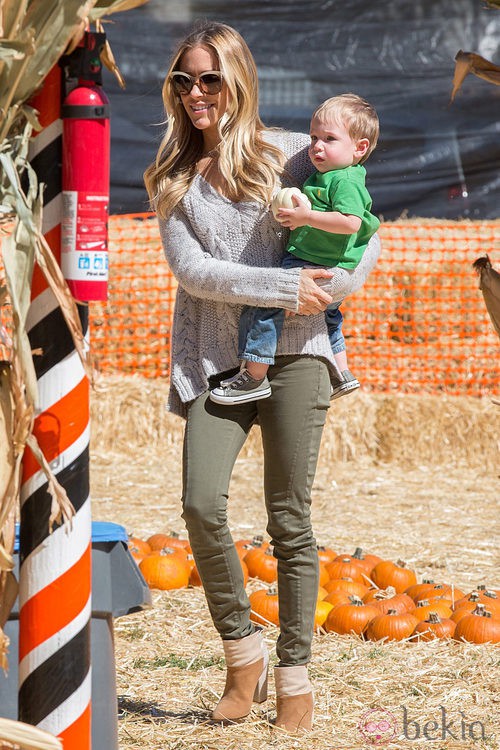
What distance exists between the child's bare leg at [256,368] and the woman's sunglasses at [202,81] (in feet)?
2.75

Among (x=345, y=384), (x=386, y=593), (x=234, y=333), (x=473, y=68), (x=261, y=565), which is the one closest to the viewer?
(x=473, y=68)

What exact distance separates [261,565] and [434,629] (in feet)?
3.45

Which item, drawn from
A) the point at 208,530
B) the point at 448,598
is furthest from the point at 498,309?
the point at 448,598

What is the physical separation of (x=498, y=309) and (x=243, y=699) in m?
1.50

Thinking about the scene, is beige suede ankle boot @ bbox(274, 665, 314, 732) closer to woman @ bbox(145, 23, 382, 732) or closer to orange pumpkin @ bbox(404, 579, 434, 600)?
woman @ bbox(145, 23, 382, 732)

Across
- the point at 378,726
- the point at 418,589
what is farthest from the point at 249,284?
the point at 418,589

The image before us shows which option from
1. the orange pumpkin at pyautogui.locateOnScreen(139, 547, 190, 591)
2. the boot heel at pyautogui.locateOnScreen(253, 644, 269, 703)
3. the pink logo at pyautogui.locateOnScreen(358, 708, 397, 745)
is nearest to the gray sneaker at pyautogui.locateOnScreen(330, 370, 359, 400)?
the boot heel at pyautogui.locateOnScreen(253, 644, 269, 703)

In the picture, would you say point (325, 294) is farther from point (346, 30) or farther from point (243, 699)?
point (346, 30)

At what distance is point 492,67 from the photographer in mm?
2914

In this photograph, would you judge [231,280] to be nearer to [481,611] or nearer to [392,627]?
[392,627]

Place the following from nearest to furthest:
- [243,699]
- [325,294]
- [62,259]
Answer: [62,259] < [325,294] < [243,699]

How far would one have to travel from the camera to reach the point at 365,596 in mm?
4914

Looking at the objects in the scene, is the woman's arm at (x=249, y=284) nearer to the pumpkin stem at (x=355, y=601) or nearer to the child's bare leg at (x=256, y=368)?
the child's bare leg at (x=256, y=368)

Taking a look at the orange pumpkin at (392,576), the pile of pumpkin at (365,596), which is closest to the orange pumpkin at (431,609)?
the pile of pumpkin at (365,596)
